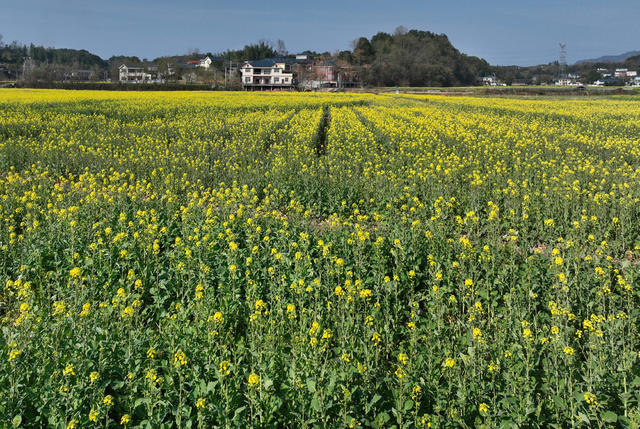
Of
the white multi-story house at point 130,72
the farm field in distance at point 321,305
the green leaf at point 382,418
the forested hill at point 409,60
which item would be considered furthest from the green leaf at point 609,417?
the white multi-story house at point 130,72

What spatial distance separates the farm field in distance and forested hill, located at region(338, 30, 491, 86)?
106 metres

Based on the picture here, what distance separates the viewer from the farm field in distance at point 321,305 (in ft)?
11.6

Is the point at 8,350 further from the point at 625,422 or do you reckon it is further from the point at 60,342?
the point at 625,422

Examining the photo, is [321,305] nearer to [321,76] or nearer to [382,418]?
[382,418]

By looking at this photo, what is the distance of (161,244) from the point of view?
7.50 metres

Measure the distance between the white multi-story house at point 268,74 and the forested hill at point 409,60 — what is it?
21.5m

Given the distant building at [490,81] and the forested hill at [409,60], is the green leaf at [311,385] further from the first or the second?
the distant building at [490,81]

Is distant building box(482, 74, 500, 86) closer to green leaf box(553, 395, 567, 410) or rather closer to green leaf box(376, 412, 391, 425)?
green leaf box(553, 395, 567, 410)

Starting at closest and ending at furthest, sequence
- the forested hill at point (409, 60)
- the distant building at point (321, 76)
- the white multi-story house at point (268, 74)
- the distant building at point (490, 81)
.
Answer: the white multi-story house at point (268, 74)
the distant building at point (321, 76)
the forested hill at point (409, 60)
the distant building at point (490, 81)

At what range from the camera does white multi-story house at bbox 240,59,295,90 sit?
4218 inches

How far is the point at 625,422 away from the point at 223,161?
12.5 m

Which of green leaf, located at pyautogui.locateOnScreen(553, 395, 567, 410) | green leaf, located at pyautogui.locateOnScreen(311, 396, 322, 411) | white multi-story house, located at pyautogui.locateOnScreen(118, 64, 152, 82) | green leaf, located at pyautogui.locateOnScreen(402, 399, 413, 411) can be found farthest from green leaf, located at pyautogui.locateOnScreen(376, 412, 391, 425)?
white multi-story house, located at pyautogui.locateOnScreen(118, 64, 152, 82)

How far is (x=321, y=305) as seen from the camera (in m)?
5.12

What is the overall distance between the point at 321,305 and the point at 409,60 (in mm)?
123115
